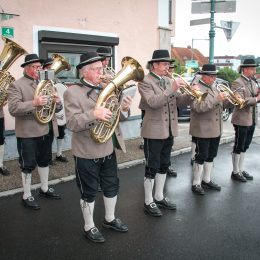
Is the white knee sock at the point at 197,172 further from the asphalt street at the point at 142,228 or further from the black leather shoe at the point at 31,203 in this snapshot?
the black leather shoe at the point at 31,203

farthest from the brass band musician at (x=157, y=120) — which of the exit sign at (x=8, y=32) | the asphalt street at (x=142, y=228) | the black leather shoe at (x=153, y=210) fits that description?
the exit sign at (x=8, y=32)

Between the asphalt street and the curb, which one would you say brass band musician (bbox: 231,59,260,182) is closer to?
the asphalt street

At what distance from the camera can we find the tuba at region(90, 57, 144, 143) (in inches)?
141

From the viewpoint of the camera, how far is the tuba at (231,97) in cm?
577

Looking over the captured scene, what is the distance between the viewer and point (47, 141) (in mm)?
5215

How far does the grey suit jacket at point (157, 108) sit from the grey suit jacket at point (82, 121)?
86cm

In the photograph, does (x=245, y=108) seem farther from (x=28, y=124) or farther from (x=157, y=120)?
(x=28, y=124)

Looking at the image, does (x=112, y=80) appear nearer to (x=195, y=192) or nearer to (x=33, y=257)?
(x=33, y=257)

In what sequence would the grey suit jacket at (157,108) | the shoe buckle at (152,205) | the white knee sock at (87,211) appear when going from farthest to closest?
the shoe buckle at (152,205) < the grey suit jacket at (157,108) < the white knee sock at (87,211)

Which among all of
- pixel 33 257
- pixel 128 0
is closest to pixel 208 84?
pixel 33 257

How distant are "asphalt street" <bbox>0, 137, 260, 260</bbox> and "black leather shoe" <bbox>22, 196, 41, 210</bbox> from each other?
0.22 ft

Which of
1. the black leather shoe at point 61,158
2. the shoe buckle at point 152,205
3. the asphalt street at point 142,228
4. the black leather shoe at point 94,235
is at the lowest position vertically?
the asphalt street at point 142,228

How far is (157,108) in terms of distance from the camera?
462 centimetres

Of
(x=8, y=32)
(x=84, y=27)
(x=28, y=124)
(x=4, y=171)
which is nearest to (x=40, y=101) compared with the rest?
(x=28, y=124)
